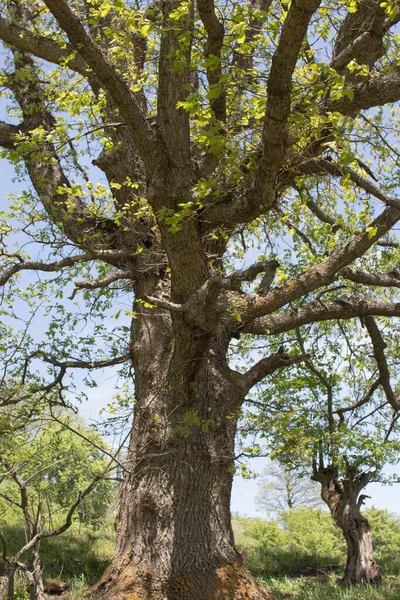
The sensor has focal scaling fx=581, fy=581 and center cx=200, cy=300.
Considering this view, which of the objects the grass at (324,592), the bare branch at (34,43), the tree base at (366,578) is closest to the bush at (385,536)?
the tree base at (366,578)

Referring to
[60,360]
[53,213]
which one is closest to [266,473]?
[60,360]

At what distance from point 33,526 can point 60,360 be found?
453 cm

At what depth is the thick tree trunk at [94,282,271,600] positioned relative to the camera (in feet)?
21.3

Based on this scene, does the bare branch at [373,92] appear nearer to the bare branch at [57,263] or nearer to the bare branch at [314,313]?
the bare branch at [314,313]

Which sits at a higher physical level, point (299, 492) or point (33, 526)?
point (299, 492)

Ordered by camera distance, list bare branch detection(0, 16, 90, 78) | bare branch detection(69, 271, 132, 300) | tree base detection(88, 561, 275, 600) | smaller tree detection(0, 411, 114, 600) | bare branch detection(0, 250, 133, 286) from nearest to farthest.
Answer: smaller tree detection(0, 411, 114, 600), tree base detection(88, 561, 275, 600), bare branch detection(69, 271, 132, 300), bare branch detection(0, 250, 133, 286), bare branch detection(0, 16, 90, 78)

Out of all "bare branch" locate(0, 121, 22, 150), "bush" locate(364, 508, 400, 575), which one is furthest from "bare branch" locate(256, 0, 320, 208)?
"bush" locate(364, 508, 400, 575)

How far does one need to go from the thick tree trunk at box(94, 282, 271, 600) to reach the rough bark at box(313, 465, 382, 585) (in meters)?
6.48

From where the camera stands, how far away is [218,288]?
5.78 metres

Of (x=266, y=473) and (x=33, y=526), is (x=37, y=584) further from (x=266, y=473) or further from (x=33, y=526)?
(x=266, y=473)

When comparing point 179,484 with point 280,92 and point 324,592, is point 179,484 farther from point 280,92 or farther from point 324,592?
point 324,592

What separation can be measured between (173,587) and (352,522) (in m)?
7.72

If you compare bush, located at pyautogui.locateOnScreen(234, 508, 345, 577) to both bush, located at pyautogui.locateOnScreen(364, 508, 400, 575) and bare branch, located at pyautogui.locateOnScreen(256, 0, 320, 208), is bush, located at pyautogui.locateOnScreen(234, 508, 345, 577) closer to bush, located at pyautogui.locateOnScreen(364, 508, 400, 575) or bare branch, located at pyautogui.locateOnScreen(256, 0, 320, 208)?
bush, located at pyautogui.locateOnScreen(364, 508, 400, 575)

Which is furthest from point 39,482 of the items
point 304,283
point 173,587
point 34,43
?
point 34,43
